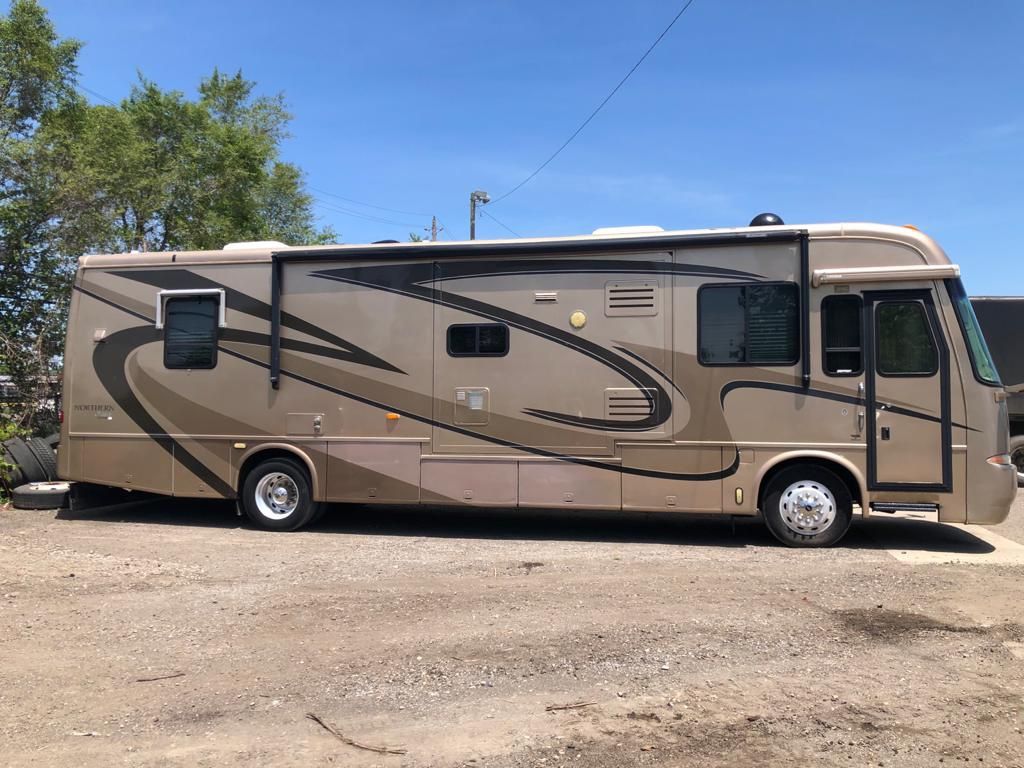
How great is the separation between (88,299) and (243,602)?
5.36 metres

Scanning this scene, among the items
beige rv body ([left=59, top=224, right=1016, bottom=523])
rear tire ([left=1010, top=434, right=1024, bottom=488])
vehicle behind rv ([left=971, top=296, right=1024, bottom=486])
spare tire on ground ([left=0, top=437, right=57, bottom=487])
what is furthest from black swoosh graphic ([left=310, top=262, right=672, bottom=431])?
vehicle behind rv ([left=971, top=296, right=1024, bottom=486])

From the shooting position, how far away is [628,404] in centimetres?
777

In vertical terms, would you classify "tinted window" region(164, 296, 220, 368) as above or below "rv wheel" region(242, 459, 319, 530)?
above

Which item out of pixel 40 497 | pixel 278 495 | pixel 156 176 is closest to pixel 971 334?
pixel 278 495

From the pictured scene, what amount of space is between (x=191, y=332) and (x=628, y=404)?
5166 mm

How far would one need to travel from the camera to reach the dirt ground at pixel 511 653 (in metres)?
3.46

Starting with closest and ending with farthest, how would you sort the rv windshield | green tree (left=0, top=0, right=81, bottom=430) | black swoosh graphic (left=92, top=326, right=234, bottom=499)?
the rv windshield
black swoosh graphic (left=92, top=326, right=234, bottom=499)
green tree (left=0, top=0, right=81, bottom=430)

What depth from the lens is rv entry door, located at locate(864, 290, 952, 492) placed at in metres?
7.18

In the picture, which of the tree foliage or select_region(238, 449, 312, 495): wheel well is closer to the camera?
select_region(238, 449, 312, 495): wheel well

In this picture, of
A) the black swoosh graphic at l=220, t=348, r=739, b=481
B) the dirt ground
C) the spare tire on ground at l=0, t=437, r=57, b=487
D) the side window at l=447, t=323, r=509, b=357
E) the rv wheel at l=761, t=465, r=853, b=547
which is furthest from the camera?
the spare tire on ground at l=0, t=437, r=57, b=487

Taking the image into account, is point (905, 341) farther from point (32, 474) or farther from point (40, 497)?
point (32, 474)

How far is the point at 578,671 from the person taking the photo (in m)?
4.29

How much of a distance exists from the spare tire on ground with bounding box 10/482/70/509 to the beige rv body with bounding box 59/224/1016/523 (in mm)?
921

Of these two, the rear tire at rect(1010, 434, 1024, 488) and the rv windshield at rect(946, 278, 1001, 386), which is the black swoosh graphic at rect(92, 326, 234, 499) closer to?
the rv windshield at rect(946, 278, 1001, 386)
